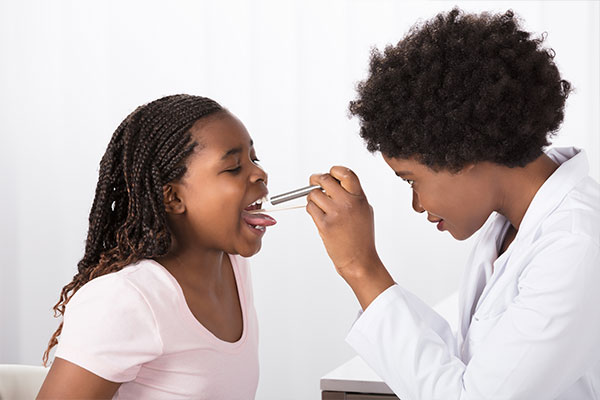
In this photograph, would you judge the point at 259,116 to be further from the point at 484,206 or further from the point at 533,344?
the point at 533,344

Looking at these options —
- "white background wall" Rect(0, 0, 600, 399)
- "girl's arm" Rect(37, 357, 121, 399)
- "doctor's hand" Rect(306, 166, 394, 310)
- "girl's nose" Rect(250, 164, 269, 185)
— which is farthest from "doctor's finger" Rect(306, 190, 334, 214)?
"white background wall" Rect(0, 0, 600, 399)

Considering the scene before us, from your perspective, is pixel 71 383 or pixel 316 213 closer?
pixel 71 383

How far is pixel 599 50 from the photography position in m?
2.66

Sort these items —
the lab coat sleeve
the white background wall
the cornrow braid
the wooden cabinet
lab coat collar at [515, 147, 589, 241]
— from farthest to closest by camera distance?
the white background wall
the wooden cabinet
the cornrow braid
lab coat collar at [515, 147, 589, 241]
the lab coat sleeve

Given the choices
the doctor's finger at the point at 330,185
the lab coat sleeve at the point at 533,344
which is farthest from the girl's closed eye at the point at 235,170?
the lab coat sleeve at the point at 533,344

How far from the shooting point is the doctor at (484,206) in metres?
0.96

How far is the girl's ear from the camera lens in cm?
122

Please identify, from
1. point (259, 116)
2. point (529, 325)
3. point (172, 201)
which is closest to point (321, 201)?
point (172, 201)

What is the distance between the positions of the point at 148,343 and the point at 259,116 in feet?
6.64

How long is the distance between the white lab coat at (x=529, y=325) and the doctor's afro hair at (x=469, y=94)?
104mm

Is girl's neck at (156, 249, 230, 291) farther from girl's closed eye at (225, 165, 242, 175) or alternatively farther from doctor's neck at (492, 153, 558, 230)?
doctor's neck at (492, 153, 558, 230)

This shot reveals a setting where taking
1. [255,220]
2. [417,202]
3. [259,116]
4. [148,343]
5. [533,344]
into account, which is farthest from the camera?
[259,116]

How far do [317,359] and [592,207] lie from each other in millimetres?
2116

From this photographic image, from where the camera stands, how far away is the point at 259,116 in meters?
3.00
